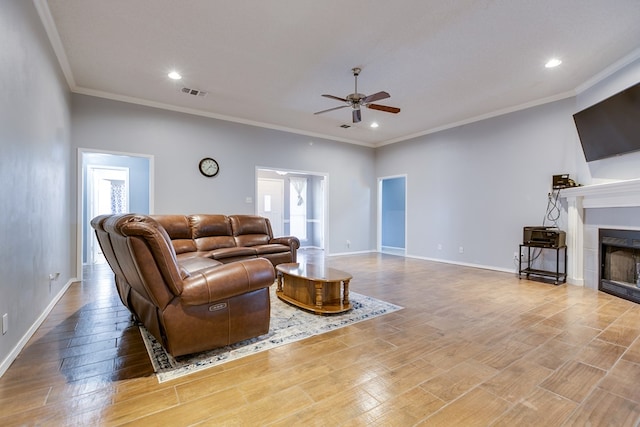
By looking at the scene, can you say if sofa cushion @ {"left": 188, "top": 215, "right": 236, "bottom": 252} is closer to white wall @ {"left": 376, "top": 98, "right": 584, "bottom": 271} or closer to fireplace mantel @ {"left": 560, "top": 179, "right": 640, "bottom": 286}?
white wall @ {"left": 376, "top": 98, "right": 584, "bottom": 271}

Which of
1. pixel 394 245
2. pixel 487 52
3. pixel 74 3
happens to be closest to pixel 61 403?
pixel 74 3

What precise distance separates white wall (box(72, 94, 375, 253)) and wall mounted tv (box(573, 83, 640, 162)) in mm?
4532

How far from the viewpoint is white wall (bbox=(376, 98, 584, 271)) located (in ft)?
15.4

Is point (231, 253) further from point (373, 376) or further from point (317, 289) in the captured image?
point (373, 376)

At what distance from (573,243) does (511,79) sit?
2.55 metres

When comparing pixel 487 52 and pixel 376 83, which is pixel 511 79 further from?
pixel 376 83

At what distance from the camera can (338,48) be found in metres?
3.28

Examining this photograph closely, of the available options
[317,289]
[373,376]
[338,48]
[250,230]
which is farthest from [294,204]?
[373,376]

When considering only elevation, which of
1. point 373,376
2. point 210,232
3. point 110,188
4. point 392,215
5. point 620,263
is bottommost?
point 373,376

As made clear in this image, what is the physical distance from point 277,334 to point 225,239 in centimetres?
269

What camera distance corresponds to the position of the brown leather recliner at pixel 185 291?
182 centimetres

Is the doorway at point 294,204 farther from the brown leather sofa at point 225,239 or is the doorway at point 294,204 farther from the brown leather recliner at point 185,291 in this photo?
the brown leather recliner at point 185,291

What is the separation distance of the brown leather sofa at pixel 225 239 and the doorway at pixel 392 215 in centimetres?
375

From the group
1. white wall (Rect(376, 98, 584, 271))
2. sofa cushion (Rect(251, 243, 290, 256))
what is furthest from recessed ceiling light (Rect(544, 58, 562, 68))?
sofa cushion (Rect(251, 243, 290, 256))
